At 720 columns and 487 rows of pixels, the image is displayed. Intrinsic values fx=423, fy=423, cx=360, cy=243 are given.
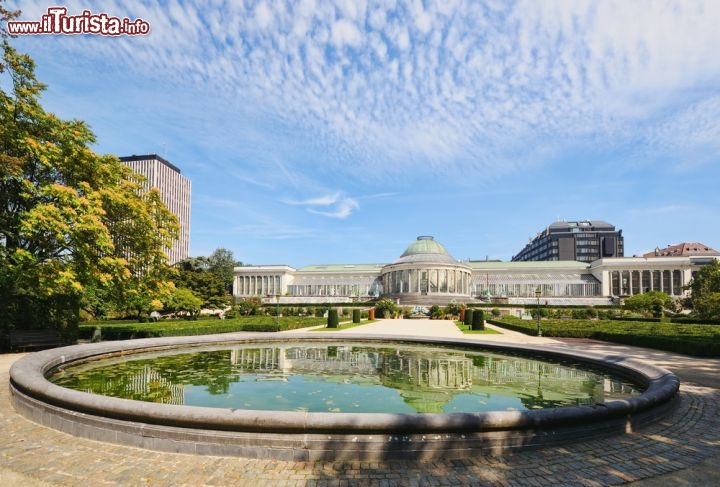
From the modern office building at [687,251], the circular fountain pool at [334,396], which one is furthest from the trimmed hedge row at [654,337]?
the modern office building at [687,251]

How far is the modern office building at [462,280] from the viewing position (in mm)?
91188

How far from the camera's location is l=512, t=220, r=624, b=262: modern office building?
482 feet

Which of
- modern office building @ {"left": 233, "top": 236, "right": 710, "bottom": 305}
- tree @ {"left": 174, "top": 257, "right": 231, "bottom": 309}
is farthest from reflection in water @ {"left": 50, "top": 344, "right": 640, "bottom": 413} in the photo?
modern office building @ {"left": 233, "top": 236, "right": 710, "bottom": 305}

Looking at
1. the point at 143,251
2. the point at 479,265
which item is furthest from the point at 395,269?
the point at 143,251

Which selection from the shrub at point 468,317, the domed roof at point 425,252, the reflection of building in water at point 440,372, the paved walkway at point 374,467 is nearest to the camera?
the paved walkway at point 374,467

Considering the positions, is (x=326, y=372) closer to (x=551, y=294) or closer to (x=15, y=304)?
(x=15, y=304)

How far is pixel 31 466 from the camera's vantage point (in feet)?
19.7

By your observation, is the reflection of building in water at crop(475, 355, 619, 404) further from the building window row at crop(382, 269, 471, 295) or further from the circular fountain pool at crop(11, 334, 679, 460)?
the building window row at crop(382, 269, 471, 295)

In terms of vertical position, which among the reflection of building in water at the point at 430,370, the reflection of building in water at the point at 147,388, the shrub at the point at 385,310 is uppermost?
the reflection of building in water at the point at 147,388

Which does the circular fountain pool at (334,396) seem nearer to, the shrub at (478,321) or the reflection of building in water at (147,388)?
the reflection of building in water at (147,388)

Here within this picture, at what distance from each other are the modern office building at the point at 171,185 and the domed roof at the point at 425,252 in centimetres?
6619

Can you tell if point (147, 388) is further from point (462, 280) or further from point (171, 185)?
point (171, 185)

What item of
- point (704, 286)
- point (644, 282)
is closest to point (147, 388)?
point (704, 286)

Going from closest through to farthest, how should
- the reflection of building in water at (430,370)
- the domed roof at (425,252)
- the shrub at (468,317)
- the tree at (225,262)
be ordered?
the reflection of building in water at (430,370), the shrub at (468,317), the domed roof at (425,252), the tree at (225,262)
